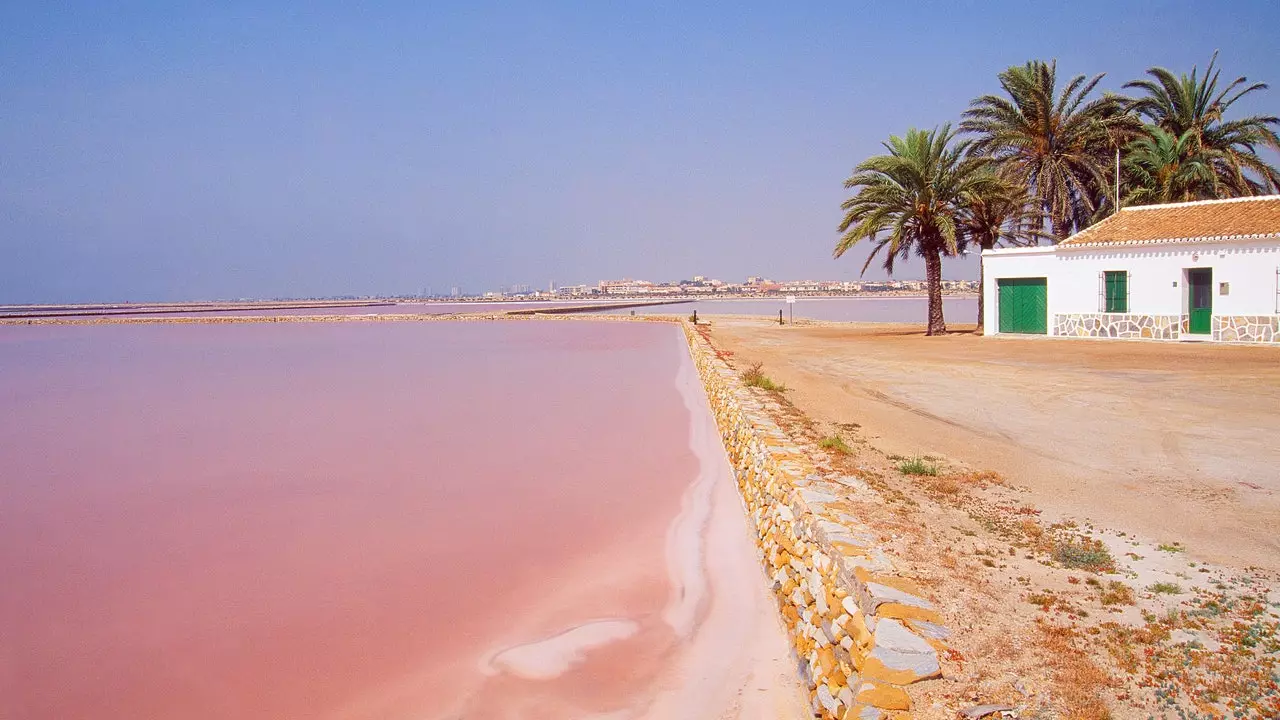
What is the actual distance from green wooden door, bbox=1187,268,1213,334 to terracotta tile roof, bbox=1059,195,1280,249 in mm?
1070

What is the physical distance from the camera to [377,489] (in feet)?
34.3

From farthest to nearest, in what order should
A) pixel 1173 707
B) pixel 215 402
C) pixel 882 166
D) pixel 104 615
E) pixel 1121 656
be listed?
pixel 882 166
pixel 215 402
pixel 104 615
pixel 1121 656
pixel 1173 707

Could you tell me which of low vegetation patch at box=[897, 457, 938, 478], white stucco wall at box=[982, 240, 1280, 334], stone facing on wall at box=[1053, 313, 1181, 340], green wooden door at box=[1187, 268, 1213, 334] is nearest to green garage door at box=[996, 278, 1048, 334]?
white stucco wall at box=[982, 240, 1280, 334]

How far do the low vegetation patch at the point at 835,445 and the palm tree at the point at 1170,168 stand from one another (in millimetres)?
26157

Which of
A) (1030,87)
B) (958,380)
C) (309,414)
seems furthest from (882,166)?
(309,414)

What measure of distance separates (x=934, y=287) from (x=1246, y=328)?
9.42 meters

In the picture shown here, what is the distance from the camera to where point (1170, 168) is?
29828 millimetres

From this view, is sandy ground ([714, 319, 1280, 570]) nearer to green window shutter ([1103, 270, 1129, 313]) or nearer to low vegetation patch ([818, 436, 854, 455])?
low vegetation patch ([818, 436, 854, 455])

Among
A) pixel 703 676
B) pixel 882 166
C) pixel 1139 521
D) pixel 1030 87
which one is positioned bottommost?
pixel 703 676

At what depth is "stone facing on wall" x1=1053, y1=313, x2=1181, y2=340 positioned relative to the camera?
2212cm

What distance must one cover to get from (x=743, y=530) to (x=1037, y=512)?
9.49 ft

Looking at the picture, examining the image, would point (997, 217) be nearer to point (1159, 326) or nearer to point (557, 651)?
point (1159, 326)

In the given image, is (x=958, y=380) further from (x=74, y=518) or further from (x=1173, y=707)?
(x=74, y=518)

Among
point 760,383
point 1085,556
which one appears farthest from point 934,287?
point 1085,556
